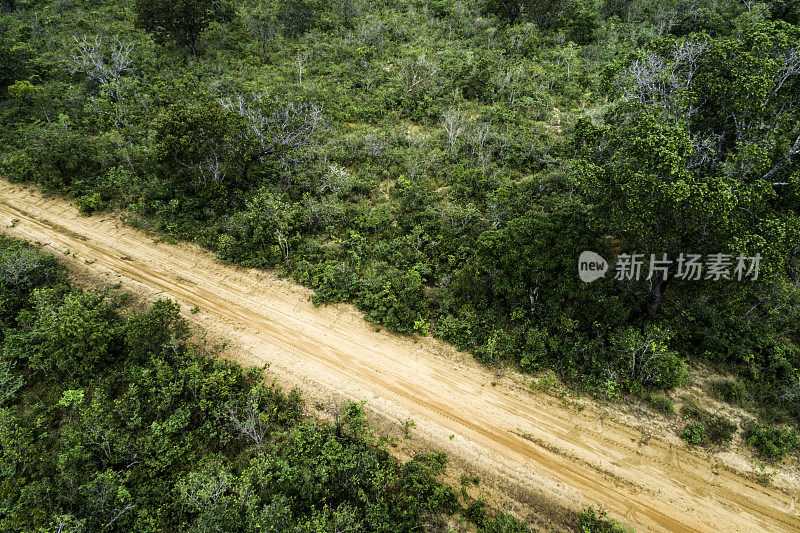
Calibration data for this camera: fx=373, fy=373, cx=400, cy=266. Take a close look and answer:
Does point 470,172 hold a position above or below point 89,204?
above

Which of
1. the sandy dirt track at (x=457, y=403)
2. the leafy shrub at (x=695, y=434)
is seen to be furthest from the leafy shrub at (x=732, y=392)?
the sandy dirt track at (x=457, y=403)

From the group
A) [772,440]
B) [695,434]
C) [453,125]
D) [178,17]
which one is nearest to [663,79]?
[695,434]

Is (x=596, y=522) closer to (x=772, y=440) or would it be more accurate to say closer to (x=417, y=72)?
(x=772, y=440)


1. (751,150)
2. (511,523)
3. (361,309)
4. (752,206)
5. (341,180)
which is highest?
(751,150)

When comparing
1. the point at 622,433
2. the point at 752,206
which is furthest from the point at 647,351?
the point at 752,206

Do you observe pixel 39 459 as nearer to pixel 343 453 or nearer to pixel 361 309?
pixel 343 453

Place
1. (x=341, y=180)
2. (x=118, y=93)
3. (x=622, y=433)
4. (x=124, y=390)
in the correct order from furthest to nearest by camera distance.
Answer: (x=118, y=93)
(x=341, y=180)
(x=124, y=390)
(x=622, y=433)

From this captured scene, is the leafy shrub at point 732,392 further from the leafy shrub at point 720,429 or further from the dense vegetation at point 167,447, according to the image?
the dense vegetation at point 167,447
